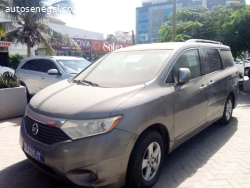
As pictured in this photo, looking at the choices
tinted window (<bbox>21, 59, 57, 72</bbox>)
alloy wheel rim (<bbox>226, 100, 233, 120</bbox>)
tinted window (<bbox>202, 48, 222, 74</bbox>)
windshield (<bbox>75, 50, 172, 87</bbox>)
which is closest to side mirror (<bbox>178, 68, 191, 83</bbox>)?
windshield (<bbox>75, 50, 172, 87</bbox>)

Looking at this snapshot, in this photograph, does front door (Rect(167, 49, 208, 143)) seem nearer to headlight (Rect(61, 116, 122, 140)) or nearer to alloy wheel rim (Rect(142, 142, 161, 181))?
alloy wheel rim (Rect(142, 142, 161, 181))

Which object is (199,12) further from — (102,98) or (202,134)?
(102,98)

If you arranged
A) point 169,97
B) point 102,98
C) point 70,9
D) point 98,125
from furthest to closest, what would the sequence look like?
1. point 70,9
2. point 169,97
3. point 102,98
4. point 98,125

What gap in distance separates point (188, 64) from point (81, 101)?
1.94 meters

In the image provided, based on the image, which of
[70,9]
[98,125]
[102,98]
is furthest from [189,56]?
[70,9]

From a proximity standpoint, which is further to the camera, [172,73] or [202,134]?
[202,134]

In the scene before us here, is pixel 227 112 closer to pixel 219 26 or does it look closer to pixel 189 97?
pixel 189 97

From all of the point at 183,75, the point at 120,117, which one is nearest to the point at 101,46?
the point at 183,75

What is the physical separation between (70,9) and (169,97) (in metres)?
15.6

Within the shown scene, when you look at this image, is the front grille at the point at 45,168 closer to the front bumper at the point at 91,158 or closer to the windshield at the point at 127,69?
the front bumper at the point at 91,158

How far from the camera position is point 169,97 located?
2992 millimetres

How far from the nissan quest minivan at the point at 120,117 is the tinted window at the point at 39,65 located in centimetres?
403

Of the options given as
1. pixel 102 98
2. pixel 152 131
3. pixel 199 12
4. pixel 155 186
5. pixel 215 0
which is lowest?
pixel 155 186

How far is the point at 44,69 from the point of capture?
768cm
